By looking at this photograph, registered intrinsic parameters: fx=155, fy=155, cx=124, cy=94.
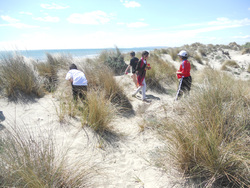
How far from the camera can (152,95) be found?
6.71 m

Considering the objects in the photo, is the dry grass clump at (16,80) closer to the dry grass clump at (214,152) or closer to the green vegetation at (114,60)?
the green vegetation at (114,60)

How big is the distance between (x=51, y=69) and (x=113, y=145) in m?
5.23

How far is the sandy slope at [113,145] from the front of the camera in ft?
7.59

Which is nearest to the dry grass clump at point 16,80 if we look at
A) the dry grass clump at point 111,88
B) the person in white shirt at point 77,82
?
the person in white shirt at point 77,82

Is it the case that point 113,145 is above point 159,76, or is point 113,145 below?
below

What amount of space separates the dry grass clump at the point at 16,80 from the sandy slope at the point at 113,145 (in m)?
0.36

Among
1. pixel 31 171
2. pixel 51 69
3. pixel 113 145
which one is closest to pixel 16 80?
pixel 51 69

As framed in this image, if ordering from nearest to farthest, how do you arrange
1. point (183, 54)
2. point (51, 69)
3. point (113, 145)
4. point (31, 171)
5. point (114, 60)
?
point (31, 171)
point (113, 145)
point (183, 54)
point (51, 69)
point (114, 60)

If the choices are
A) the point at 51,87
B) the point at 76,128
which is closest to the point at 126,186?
the point at 76,128

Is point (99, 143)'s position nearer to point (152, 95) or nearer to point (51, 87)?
point (51, 87)

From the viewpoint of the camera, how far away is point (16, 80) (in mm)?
4785

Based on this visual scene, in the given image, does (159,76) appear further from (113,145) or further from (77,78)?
(113,145)

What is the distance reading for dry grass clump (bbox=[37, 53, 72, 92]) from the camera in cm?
Answer: 611

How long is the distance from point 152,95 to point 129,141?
11.7 ft
